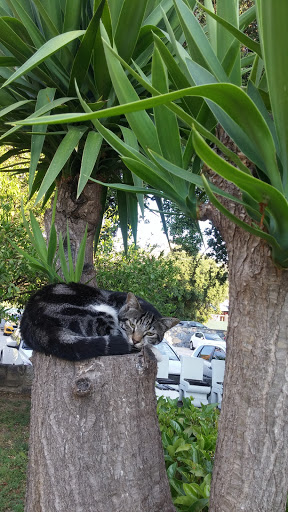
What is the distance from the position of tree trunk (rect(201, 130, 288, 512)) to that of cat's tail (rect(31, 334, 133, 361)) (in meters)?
0.63

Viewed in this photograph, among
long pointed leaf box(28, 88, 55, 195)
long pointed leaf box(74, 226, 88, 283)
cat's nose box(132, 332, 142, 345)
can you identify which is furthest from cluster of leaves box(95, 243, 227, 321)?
long pointed leaf box(28, 88, 55, 195)

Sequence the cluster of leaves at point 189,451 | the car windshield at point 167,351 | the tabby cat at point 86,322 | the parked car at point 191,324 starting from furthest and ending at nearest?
the parked car at point 191,324, the car windshield at point 167,351, the cluster of leaves at point 189,451, the tabby cat at point 86,322

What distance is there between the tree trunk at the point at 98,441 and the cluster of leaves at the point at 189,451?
0.20 metres

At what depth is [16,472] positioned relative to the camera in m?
4.38

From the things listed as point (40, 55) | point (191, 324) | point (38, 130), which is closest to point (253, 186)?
point (40, 55)

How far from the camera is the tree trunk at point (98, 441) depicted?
6.15ft

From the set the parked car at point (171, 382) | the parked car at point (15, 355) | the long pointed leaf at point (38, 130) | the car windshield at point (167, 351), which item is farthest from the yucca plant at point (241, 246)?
the parked car at point (15, 355)

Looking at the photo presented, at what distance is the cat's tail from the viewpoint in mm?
1963

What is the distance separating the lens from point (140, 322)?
2.84m

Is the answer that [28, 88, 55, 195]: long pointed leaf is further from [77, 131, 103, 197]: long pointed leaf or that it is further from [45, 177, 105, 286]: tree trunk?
[45, 177, 105, 286]: tree trunk

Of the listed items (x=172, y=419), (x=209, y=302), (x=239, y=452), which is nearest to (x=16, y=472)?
(x=172, y=419)

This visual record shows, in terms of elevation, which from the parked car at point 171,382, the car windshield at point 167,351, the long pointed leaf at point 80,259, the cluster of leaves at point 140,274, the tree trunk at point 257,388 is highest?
the cluster of leaves at point 140,274

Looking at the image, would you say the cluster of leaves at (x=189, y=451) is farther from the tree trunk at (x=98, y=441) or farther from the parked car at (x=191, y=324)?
the parked car at (x=191, y=324)

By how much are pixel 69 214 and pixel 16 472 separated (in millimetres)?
2988
